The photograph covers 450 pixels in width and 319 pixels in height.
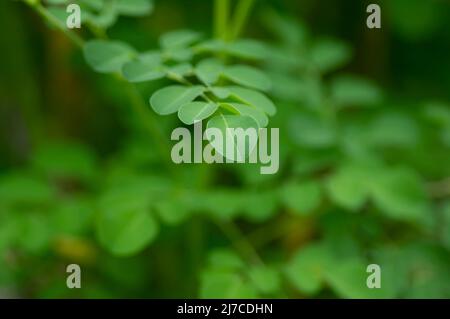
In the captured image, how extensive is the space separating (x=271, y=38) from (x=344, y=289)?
0.98 metres

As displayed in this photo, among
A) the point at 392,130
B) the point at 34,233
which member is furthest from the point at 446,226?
the point at 34,233

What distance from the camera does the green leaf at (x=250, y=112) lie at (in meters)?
0.75

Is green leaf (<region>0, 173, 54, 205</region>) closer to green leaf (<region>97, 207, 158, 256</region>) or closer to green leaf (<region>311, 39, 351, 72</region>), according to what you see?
green leaf (<region>97, 207, 158, 256</region>)

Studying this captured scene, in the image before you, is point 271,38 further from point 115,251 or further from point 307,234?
point 115,251

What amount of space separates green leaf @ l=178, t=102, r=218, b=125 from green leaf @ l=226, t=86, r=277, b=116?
0.05 metres

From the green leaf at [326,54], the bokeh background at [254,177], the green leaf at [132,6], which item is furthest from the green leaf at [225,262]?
the green leaf at [326,54]

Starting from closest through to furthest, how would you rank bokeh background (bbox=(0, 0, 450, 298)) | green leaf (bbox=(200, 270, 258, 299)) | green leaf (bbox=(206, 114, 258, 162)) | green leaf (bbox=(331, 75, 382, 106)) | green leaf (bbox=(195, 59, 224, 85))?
green leaf (bbox=(206, 114, 258, 162)) < green leaf (bbox=(195, 59, 224, 85)) < green leaf (bbox=(200, 270, 258, 299)) < bokeh background (bbox=(0, 0, 450, 298)) < green leaf (bbox=(331, 75, 382, 106))

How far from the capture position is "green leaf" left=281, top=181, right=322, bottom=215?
3.63 feet

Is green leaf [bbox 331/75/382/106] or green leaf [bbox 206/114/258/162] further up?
green leaf [bbox 331/75/382/106]

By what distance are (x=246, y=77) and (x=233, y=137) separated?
0.67ft

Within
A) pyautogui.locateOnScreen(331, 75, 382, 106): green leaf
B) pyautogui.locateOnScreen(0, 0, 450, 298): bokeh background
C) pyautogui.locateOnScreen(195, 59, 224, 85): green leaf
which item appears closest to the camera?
pyautogui.locateOnScreen(195, 59, 224, 85): green leaf

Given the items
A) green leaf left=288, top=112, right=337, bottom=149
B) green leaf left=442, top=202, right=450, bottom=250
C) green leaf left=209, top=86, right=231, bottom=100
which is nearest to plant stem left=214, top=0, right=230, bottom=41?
green leaf left=288, top=112, right=337, bottom=149

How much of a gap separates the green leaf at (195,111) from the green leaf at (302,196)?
0.39m

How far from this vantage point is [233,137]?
0.72 meters
